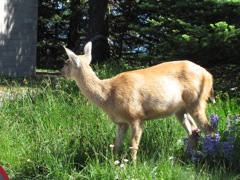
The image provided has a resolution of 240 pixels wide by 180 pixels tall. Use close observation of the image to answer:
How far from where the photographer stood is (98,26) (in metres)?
16.5

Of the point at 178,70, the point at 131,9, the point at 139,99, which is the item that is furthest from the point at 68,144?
the point at 131,9

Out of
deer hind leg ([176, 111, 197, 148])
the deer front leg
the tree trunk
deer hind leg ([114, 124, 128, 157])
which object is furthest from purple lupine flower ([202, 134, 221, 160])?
the tree trunk

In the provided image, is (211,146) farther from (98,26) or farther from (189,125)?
(98,26)

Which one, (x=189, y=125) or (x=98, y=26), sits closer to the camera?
(x=189, y=125)

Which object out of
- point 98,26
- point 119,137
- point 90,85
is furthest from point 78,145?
point 98,26

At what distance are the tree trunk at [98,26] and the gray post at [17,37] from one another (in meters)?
2.31

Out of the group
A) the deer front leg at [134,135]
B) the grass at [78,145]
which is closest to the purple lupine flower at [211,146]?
the grass at [78,145]

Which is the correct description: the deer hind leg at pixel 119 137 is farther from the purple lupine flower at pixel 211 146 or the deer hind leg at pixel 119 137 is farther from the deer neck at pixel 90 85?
the purple lupine flower at pixel 211 146

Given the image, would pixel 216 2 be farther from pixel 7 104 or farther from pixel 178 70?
pixel 7 104

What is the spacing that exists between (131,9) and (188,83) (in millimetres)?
13073

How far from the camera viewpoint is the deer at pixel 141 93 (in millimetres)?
5664

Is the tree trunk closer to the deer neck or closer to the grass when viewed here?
the grass

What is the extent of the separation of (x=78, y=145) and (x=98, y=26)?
10708 mm

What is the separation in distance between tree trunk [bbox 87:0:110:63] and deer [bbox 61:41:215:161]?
33.1 ft
